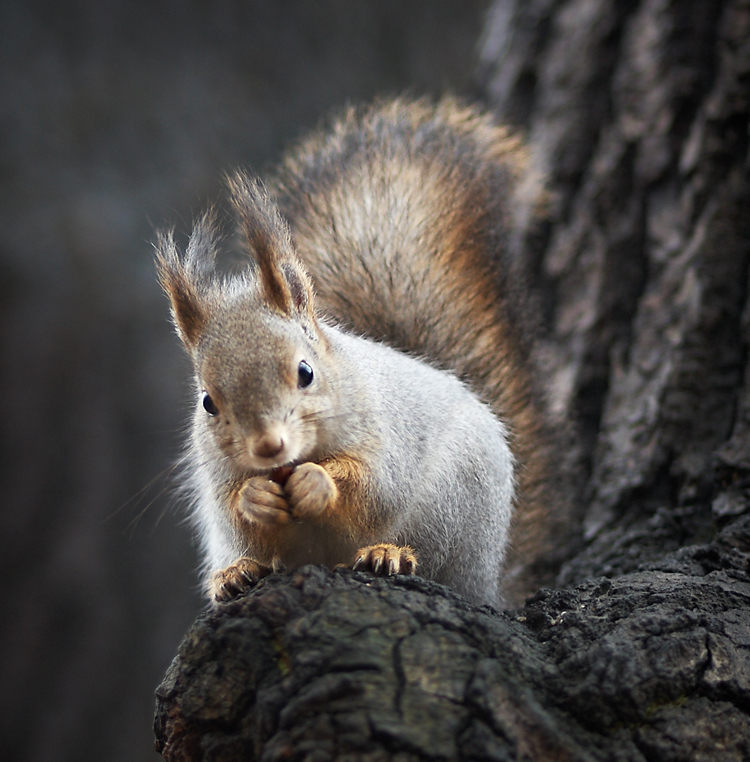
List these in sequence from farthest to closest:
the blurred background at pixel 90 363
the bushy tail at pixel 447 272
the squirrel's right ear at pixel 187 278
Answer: the blurred background at pixel 90 363, the bushy tail at pixel 447 272, the squirrel's right ear at pixel 187 278

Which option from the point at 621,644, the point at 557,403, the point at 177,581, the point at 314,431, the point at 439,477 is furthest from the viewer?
the point at 177,581

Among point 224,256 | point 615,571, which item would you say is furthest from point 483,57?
point 615,571

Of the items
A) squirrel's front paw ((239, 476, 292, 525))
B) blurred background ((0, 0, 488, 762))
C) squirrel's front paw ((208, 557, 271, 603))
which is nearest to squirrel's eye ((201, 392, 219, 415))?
squirrel's front paw ((239, 476, 292, 525))

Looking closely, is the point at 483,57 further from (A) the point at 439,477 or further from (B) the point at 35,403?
(B) the point at 35,403

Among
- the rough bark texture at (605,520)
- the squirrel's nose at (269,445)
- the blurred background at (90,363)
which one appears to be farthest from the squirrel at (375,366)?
the blurred background at (90,363)

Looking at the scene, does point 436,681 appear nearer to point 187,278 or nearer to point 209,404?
point 209,404

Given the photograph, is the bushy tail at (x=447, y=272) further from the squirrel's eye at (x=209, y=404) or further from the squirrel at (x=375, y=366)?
the squirrel's eye at (x=209, y=404)

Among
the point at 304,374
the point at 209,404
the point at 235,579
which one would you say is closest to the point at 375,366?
the point at 304,374
